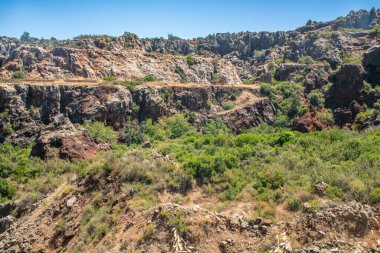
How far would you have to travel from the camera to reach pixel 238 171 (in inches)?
772

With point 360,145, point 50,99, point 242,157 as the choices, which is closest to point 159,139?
point 50,99

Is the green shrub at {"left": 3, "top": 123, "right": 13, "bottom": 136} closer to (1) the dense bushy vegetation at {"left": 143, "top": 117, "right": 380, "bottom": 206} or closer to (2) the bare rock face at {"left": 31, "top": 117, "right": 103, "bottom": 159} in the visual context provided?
(2) the bare rock face at {"left": 31, "top": 117, "right": 103, "bottom": 159}

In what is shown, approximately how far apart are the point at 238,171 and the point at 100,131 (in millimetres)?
18460

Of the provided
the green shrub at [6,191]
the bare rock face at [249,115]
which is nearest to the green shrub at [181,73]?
the bare rock face at [249,115]

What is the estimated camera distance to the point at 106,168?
19828mm

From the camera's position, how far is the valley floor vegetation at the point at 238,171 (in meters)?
16.5

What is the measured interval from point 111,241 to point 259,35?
70876 mm

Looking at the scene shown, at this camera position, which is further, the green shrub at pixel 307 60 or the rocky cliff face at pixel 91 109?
the green shrub at pixel 307 60

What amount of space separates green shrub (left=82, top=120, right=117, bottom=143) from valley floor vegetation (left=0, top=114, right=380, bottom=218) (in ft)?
21.5

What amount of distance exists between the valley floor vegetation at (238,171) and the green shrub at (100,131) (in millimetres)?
6550

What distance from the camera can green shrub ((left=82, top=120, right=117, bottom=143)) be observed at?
33.3 m

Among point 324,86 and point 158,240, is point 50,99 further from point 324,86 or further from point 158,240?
point 324,86

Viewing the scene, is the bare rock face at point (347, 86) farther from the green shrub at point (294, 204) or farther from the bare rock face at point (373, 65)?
the green shrub at point (294, 204)

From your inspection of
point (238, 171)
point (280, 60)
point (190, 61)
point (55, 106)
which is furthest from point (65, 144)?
point (280, 60)
